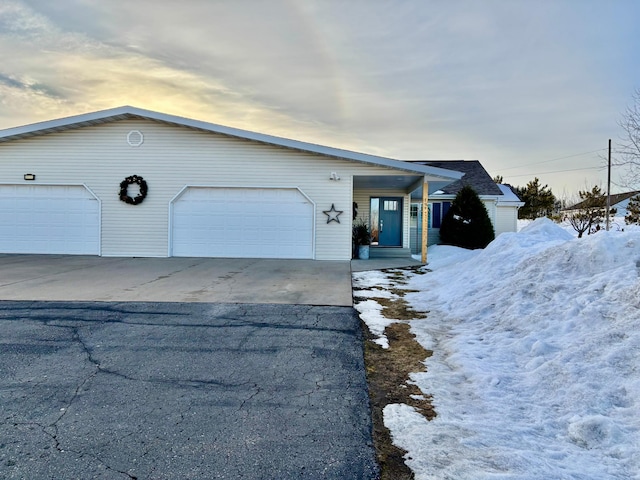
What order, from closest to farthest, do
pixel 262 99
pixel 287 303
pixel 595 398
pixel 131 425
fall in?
pixel 131 425
pixel 595 398
pixel 287 303
pixel 262 99

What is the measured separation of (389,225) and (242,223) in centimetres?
611

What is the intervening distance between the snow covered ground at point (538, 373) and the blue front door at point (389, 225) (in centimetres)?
971

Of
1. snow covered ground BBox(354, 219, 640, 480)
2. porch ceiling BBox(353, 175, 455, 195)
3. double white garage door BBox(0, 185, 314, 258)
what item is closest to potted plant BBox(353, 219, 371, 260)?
porch ceiling BBox(353, 175, 455, 195)

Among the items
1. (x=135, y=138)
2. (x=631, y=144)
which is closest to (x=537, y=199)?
(x=631, y=144)

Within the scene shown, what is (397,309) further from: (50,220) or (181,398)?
(50,220)

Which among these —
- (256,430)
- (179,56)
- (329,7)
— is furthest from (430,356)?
(179,56)

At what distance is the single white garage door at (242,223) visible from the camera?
1280 centimetres

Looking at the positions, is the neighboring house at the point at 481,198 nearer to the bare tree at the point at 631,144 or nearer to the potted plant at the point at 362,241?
the potted plant at the point at 362,241

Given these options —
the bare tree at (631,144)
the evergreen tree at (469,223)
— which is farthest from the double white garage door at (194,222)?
the bare tree at (631,144)

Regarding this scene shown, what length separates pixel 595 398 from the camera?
8.84 ft

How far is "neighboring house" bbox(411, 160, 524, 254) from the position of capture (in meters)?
17.4

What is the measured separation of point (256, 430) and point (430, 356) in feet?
7.01

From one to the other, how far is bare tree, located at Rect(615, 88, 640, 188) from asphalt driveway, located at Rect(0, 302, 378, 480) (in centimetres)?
1596

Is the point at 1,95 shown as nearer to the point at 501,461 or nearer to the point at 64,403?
the point at 64,403
